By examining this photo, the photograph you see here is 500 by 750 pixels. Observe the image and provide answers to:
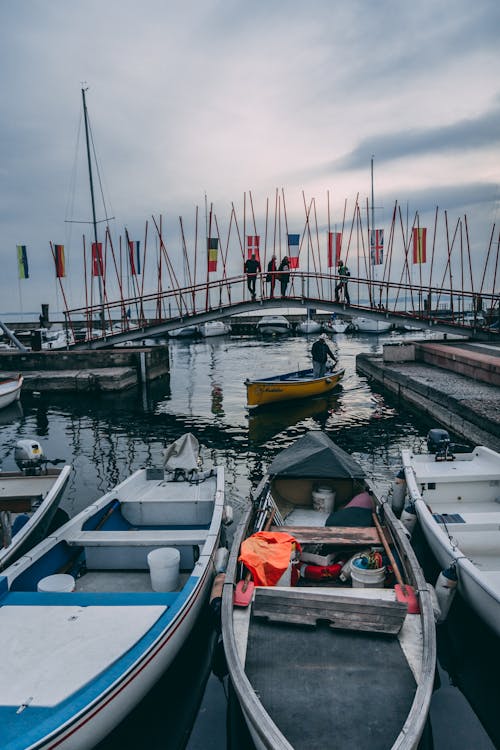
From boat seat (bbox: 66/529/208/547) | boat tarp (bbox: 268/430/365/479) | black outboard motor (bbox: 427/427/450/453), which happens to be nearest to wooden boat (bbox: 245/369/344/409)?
black outboard motor (bbox: 427/427/450/453)

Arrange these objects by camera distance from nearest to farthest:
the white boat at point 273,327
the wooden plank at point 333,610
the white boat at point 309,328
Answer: the wooden plank at point 333,610
the white boat at point 309,328
the white boat at point 273,327

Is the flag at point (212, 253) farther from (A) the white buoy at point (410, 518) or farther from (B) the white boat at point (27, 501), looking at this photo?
(A) the white buoy at point (410, 518)

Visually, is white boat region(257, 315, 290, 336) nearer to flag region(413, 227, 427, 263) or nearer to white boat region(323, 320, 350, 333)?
white boat region(323, 320, 350, 333)

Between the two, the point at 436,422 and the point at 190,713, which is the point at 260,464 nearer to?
the point at 436,422

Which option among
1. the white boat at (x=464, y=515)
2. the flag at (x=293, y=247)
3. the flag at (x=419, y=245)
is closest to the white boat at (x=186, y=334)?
the flag at (x=293, y=247)

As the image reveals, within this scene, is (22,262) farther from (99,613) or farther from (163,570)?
(99,613)

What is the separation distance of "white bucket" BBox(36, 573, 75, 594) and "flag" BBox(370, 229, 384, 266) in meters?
51.4

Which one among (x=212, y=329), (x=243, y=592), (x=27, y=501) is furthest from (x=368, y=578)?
(x=212, y=329)

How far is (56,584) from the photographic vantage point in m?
7.17

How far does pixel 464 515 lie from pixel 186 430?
43.3ft

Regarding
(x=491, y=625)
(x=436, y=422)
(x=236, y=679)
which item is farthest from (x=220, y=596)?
(x=436, y=422)

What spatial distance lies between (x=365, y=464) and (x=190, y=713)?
33.7 feet

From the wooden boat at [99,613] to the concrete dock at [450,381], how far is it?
9.77 metres

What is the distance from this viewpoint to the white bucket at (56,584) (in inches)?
277
